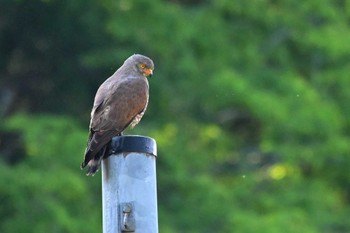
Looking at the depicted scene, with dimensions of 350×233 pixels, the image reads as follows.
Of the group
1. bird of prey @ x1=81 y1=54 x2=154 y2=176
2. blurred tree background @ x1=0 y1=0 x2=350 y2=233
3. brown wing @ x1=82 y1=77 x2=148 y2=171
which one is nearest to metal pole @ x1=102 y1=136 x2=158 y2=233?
bird of prey @ x1=81 y1=54 x2=154 y2=176

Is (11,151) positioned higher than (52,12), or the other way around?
(52,12)

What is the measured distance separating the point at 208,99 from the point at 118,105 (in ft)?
30.9

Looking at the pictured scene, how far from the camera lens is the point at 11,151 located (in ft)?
56.0

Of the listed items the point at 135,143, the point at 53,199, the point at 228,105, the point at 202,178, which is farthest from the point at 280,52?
the point at 135,143

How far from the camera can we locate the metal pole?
18.5 feet

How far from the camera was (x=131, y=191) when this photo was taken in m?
5.64

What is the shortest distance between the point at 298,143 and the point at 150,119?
6.15 ft

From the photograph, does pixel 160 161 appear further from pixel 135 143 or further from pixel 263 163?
pixel 135 143

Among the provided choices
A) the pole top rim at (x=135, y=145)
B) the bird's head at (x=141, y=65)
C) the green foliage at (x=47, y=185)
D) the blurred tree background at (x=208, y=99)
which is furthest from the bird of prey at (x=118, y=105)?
the blurred tree background at (x=208, y=99)

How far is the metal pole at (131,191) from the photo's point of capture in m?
5.62

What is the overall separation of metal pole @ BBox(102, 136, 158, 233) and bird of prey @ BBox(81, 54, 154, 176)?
805 mm

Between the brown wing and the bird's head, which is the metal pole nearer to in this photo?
the brown wing

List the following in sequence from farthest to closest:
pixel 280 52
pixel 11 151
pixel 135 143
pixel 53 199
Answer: pixel 280 52 → pixel 11 151 → pixel 53 199 → pixel 135 143

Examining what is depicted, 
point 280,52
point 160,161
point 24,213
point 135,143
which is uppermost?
point 280,52
